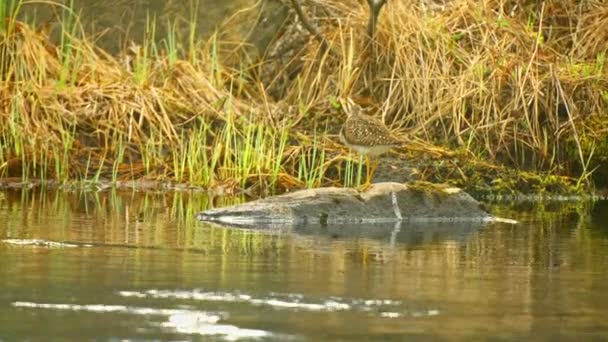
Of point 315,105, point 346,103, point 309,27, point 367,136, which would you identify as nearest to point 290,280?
point 367,136

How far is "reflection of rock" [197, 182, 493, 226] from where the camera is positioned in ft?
39.0

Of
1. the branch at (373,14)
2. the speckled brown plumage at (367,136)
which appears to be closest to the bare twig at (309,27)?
the branch at (373,14)

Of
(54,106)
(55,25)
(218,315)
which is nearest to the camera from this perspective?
(218,315)

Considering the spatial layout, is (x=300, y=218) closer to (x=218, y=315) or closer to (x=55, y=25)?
(x=218, y=315)

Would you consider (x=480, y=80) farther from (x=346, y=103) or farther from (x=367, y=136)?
(x=367, y=136)

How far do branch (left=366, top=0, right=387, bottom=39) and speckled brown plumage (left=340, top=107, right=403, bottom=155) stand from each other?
12.2 feet

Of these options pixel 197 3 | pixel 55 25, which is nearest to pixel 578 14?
pixel 197 3

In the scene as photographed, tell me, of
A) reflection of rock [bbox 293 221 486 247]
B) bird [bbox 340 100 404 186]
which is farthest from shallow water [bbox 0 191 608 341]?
bird [bbox 340 100 404 186]

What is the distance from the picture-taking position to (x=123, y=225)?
37.4ft

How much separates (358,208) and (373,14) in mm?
5258

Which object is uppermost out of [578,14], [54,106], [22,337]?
[578,14]

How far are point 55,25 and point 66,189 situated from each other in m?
3.86

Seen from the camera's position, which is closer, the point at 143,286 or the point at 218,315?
the point at 218,315

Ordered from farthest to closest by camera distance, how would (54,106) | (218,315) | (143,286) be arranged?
(54,106)
(143,286)
(218,315)
